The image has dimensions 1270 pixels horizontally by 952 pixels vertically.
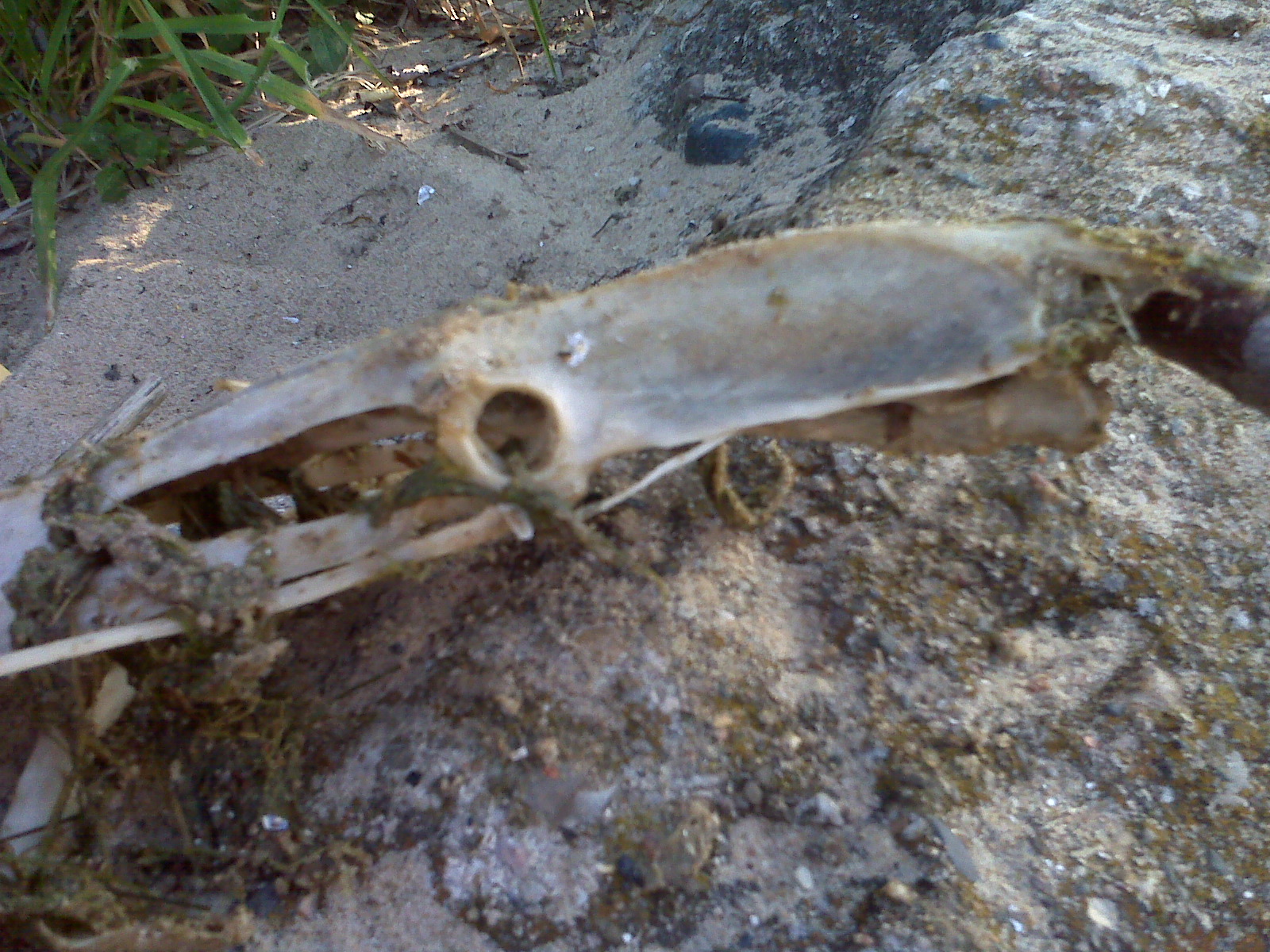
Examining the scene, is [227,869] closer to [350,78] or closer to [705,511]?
[705,511]

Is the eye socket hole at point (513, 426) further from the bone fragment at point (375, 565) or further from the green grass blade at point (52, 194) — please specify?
the green grass blade at point (52, 194)

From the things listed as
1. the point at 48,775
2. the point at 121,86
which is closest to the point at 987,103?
the point at 48,775

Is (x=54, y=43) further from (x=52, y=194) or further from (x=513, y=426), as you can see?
(x=513, y=426)

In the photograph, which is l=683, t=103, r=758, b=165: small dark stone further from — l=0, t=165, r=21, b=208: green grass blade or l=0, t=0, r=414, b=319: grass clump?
l=0, t=165, r=21, b=208: green grass blade

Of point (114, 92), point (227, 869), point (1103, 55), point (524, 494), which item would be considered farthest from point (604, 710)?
point (114, 92)

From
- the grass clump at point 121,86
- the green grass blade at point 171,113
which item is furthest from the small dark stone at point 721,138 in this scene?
the green grass blade at point 171,113
